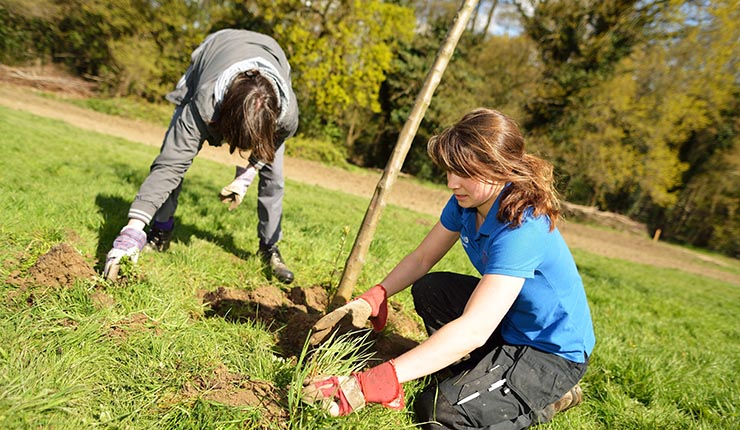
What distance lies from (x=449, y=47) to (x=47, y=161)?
526 centimetres

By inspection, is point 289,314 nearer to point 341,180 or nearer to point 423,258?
point 423,258

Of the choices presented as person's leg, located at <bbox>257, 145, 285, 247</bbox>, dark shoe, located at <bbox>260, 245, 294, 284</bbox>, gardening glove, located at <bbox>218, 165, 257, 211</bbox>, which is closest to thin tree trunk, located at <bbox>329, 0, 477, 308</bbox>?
dark shoe, located at <bbox>260, 245, 294, 284</bbox>

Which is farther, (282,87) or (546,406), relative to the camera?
(282,87)

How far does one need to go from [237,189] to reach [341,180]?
11.5 m

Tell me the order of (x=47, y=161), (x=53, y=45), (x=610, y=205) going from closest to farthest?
(x=47, y=161)
(x=53, y=45)
(x=610, y=205)

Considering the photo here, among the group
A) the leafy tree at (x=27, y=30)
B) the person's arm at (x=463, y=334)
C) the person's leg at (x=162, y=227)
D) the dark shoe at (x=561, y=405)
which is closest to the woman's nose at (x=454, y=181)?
the person's arm at (x=463, y=334)

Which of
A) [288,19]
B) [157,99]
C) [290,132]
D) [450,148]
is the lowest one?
[157,99]

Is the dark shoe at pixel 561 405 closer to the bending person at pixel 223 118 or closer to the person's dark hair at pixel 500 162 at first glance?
the person's dark hair at pixel 500 162

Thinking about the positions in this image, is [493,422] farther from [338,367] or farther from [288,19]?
[288,19]

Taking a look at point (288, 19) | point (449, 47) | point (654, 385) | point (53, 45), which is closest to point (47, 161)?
point (449, 47)

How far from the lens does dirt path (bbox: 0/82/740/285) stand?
12469mm

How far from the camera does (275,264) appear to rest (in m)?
3.49

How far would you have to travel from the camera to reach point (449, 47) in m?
2.71

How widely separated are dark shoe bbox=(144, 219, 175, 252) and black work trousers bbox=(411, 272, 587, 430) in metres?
2.36
